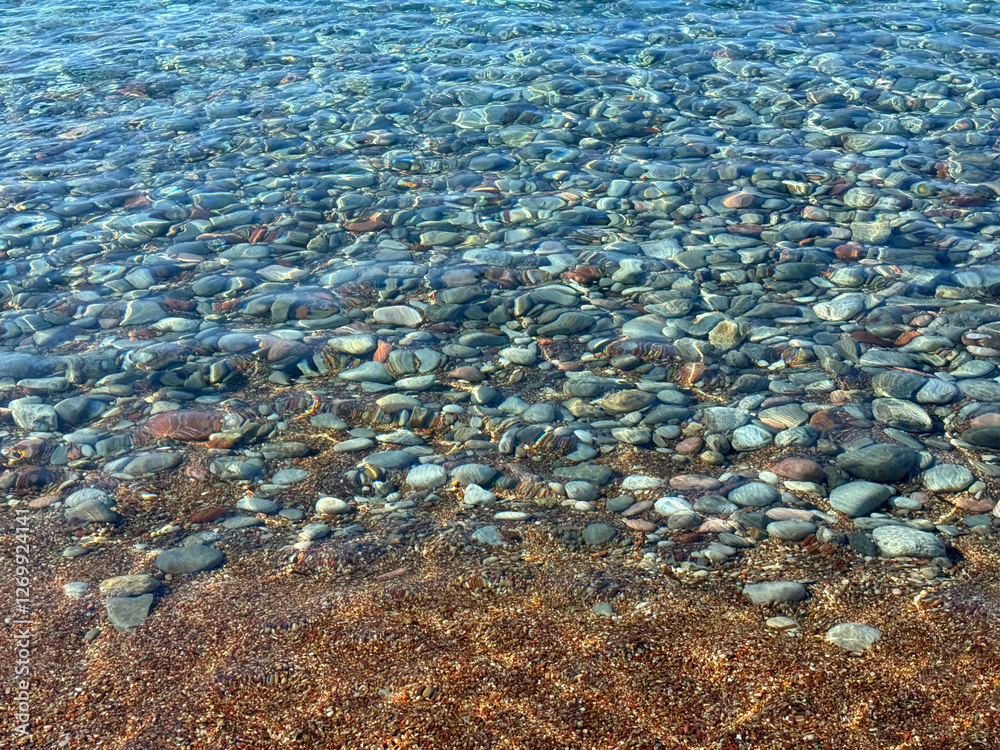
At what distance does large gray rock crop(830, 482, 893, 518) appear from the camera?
303 cm

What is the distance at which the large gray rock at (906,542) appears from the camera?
2.81m

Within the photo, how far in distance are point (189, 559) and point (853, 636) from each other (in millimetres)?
2241

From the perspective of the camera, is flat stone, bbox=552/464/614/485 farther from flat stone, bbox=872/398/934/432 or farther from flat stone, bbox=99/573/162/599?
flat stone, bbox=99/573/162/599

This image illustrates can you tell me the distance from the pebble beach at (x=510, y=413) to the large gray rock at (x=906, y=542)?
0.02m

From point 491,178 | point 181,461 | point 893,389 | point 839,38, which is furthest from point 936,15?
point 181,461

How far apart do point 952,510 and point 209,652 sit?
2.64m

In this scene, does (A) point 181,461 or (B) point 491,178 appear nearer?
(A) point 181,461

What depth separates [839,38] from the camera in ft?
27.9

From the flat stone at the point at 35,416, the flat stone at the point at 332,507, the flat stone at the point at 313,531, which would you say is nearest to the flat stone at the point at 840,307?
the flat stone at the point at 332,507

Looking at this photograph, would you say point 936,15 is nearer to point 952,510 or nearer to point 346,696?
point 952,510

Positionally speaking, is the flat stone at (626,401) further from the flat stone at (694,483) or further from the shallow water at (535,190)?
the flat stone at (694,483)

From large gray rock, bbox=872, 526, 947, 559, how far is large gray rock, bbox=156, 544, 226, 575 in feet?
7.66

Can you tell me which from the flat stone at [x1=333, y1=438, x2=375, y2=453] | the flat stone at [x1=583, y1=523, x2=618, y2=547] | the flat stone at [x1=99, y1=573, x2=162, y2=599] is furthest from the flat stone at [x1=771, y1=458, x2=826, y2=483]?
the flat stone at [x1=99, y1=573, x2=162, y2=599]

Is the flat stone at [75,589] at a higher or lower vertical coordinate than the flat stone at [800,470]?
higher
